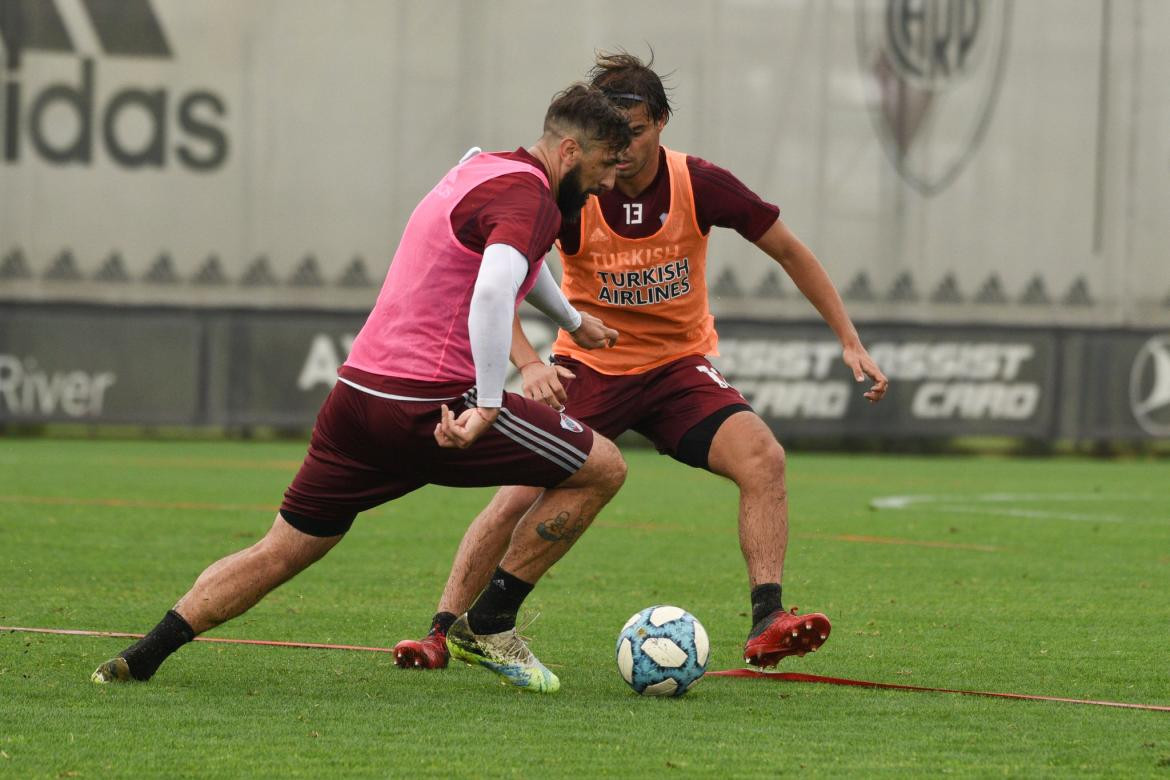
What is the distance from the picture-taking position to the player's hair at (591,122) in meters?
5.58

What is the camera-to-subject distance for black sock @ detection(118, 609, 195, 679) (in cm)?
566

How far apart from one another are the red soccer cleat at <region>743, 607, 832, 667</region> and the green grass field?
0.12m

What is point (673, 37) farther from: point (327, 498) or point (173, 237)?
point (327, 498)

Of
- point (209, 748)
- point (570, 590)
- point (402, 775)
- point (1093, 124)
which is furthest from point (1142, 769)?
point (1093, 124)

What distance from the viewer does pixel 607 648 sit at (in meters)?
6.77

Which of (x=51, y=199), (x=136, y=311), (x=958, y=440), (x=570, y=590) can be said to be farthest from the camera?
(x=958, y=440)

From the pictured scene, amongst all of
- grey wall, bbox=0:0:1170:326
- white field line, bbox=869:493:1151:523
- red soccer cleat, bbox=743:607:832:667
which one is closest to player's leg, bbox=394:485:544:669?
red soccer cleat, bbox=743:607:832:667

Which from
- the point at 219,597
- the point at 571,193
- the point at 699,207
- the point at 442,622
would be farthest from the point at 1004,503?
the point at 219,597

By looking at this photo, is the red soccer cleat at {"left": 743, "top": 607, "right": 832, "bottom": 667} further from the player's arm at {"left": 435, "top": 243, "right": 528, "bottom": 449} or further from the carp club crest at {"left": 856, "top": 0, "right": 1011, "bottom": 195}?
the carp club crest at {"left": 856, "top": 0, "right": 1011, "bottom": 195}

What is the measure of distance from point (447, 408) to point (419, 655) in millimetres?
1271

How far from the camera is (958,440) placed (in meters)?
24.3

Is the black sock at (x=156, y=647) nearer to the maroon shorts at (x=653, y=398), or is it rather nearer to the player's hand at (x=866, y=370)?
the maroon shorts at (x=653, y=398)

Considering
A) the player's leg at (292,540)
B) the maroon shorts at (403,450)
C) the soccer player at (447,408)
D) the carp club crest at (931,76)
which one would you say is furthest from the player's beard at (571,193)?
the carp club crest at (931,76)

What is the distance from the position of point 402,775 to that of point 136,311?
1691 centimetres
